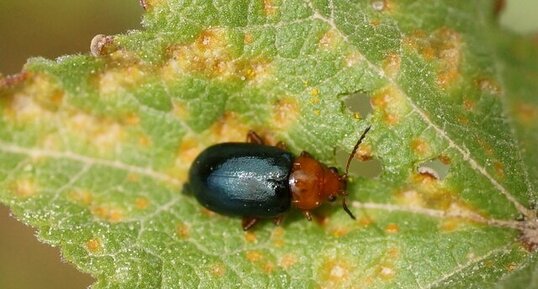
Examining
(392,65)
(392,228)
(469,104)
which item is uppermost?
(392,65)

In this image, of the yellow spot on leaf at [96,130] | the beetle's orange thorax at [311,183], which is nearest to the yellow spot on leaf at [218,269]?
the beetle's orange thorax at [311,183]

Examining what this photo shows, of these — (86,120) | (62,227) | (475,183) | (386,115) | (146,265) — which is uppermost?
(86,120)

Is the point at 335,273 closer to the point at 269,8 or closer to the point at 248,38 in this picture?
the point at 248,38

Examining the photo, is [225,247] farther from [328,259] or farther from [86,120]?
[86,120]

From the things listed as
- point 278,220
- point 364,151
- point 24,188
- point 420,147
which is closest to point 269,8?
point 364,151

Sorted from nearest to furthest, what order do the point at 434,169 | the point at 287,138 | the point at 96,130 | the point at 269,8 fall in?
the point at 269,8 < the point at 434,169 < the point at 287,138 < the point at 96,130

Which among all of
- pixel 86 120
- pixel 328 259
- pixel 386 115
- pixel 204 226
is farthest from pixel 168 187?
pixel 386 115
